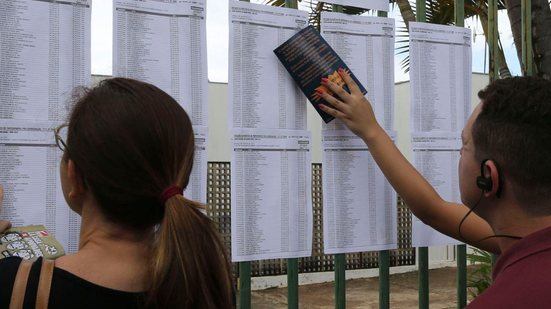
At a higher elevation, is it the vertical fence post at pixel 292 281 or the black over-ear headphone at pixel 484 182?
the black over-ear headphone at pixel 484 182

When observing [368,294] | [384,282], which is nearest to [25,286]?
[384,282]

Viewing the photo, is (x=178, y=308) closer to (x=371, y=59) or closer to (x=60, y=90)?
(x=60, y=90)

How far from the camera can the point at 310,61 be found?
177cm

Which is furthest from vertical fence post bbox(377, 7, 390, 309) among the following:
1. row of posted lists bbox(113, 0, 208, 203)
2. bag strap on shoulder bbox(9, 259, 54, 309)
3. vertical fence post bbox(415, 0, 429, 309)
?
bag strap on shoulder bbox(9, 259, 54, 309)

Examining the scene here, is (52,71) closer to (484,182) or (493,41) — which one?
(484,182)

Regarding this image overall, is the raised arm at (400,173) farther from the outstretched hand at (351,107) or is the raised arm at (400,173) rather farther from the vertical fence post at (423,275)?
the vertical fence post at (423,275)

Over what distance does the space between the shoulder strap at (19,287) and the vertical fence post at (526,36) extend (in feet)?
6.87

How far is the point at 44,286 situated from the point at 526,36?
2.12 m

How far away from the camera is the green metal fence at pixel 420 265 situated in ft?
5.82

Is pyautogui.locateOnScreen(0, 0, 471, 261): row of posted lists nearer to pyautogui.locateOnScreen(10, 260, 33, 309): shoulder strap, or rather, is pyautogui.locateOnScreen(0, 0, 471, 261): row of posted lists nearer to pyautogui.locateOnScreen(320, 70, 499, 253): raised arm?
pyautogui.locateOnScreen(320, 70, 499, 253): raised arm

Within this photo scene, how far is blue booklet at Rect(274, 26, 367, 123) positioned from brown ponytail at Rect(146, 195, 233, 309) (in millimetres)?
726

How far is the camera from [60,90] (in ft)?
4.89

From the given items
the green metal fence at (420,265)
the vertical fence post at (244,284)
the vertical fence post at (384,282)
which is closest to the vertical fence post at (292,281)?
the green metal fence at (420,265)

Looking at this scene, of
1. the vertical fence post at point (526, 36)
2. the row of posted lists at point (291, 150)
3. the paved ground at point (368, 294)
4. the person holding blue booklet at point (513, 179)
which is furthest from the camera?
the paved ground at point (368, 294)
